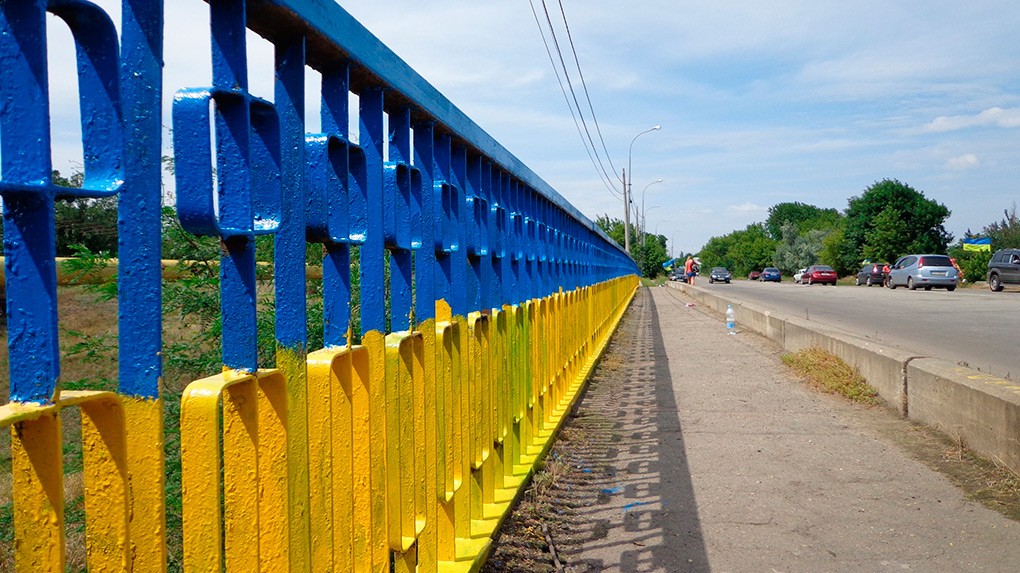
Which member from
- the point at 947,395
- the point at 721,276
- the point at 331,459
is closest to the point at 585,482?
the point at 947,395

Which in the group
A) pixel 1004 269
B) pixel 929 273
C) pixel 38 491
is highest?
pixel 38 491

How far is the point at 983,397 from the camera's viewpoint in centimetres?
461

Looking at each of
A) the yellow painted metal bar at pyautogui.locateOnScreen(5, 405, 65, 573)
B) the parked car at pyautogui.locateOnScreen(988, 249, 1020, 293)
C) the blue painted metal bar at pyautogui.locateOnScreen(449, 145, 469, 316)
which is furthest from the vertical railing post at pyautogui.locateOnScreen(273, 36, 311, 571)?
the parked car at pyautogui.locateOnScreen(988, 249, 1020, 293)

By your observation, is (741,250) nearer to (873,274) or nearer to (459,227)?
(873,274)

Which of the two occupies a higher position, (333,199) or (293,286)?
(333,199)

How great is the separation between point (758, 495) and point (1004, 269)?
29094 millimetres

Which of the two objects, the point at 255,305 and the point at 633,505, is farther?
the point at 633,505

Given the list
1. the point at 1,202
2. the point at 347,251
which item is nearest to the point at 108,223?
the point at 347,251

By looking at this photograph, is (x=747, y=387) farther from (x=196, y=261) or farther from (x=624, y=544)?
(x=196, y=261)

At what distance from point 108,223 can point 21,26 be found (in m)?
1.15

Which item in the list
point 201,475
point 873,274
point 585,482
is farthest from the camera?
point 873,274

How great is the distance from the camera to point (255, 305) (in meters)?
1.42

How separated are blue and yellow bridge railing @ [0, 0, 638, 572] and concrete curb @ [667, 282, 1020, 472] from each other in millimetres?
2986

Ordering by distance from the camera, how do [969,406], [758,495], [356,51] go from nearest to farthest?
[356,51] < [758,495] < [969,406]
